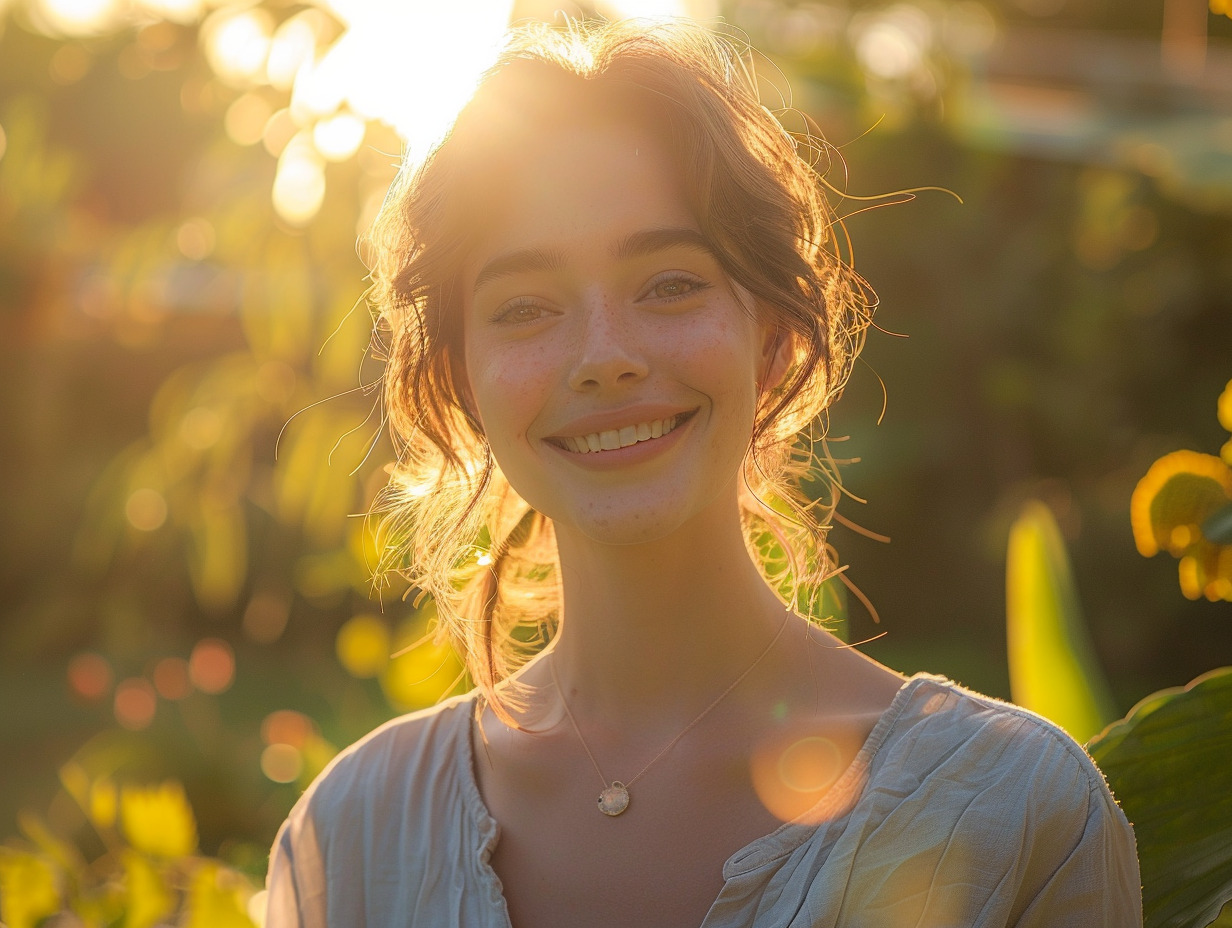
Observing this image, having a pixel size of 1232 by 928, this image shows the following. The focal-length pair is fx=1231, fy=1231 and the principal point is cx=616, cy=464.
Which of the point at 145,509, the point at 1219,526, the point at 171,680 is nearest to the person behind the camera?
the point at 1219,526

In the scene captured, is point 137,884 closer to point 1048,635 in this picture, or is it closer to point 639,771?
point 639,771

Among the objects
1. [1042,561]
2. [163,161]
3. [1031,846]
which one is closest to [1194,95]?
[163,161]

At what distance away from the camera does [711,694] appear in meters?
1.46

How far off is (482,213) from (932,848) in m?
0.84

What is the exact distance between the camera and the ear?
4.80 feet

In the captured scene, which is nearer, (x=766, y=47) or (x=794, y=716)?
(x=794, y=716)

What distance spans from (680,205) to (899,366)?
417 cm

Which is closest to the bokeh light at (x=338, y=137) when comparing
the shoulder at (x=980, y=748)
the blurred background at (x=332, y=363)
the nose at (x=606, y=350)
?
the blurred background at (x=332, y=363)

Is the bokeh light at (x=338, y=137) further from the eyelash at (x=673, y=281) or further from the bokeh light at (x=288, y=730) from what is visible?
the bokeh light at (x=288, y=730)

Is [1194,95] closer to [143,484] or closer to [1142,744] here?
[143,484]

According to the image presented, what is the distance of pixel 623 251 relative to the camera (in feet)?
4.40

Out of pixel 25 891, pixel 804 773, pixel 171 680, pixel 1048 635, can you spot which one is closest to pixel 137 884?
pixel 25 891

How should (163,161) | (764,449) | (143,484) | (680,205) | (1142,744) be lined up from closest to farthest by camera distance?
(1142,744)
(680,205)
(764,449)
(143,484)
(163,161)

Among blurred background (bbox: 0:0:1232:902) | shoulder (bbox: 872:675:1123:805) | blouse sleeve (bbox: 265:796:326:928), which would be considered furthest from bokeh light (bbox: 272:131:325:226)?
shoulder (bbox: 872:675:1123:805)
